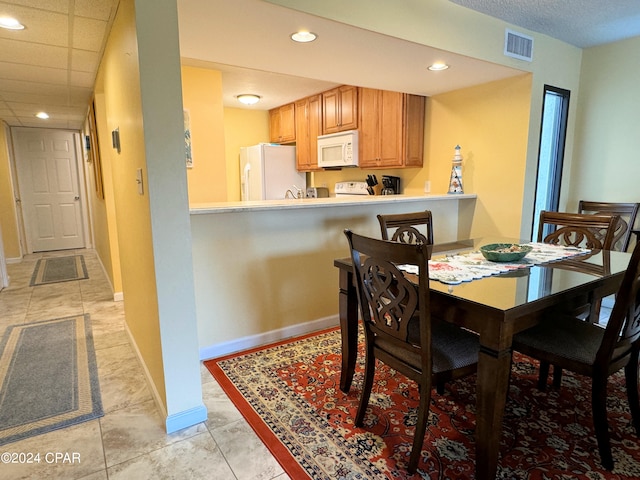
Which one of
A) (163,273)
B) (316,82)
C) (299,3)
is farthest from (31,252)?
(299,3)

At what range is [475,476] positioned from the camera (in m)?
1.49

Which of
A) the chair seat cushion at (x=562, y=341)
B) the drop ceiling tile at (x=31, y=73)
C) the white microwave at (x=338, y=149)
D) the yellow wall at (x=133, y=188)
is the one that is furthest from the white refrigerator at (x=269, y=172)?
the chair seat cushion at (x=562, y=341)

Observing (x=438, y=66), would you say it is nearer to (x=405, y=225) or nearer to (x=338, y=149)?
(x=405, y=225)

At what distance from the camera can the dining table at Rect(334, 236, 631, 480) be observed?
1.35 meters

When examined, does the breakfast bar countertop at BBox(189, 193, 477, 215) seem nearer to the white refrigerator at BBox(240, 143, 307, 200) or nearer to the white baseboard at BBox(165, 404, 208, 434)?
the white baseboard at BBox(165, 404, 208, 434)

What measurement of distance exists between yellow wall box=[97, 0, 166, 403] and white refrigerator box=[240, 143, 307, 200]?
2.55 m

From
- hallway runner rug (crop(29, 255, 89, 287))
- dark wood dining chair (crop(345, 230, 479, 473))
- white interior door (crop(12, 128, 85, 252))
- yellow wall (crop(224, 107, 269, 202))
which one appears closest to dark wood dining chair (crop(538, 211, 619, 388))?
dark wood dining chair (crop(345, 230, 479, 473))

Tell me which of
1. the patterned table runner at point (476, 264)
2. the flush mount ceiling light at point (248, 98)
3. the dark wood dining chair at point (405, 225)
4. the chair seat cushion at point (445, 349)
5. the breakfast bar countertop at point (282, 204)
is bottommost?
the chair seat cushion at point (445, 349)

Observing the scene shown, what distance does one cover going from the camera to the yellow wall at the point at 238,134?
543 centimetres

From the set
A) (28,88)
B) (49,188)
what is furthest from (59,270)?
(28,88)

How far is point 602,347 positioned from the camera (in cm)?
148

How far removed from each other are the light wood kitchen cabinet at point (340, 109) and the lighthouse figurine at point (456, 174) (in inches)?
48.9

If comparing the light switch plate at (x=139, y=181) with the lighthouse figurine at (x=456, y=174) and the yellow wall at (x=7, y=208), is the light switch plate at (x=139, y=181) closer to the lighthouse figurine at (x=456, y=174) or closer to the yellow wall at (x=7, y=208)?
the lighthouse figurine at (x=456, y=174)

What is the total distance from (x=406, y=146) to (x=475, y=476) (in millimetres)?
2925
